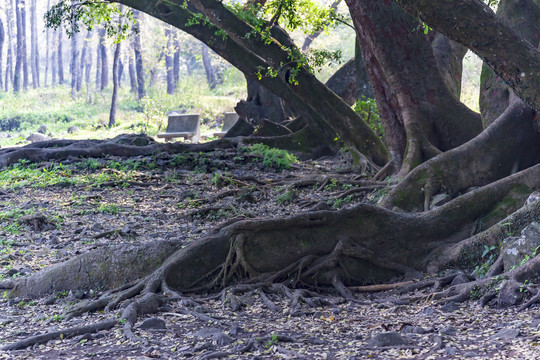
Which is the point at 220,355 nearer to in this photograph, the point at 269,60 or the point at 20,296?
the point at 20,296

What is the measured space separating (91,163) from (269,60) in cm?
475

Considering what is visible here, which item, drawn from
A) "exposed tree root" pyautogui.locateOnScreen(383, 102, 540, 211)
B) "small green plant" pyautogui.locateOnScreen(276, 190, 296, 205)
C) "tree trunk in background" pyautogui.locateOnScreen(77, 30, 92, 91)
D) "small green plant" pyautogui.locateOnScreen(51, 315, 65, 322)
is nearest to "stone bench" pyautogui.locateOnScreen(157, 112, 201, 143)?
"small green plant" pyautogui.locateOnScreen(276, 190, 296, 205)

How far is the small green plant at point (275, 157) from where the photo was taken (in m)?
12.9

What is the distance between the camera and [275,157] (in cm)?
1318

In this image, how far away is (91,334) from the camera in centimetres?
473

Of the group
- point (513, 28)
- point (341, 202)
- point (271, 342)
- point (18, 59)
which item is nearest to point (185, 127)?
point (341, 202)

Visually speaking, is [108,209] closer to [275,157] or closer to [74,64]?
[275,157]

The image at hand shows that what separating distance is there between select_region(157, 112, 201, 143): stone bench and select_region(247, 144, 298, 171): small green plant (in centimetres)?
849

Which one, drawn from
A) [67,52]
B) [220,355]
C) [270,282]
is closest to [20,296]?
[270,282]

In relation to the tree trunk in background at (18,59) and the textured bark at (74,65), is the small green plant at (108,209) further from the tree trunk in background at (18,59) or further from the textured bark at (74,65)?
the textured bark at (74,65)

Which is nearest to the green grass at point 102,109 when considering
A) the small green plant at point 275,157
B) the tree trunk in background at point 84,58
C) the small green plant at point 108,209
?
the tree trunk in background at point 84,58

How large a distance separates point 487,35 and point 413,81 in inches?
174

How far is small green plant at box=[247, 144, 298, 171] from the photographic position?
12.9m

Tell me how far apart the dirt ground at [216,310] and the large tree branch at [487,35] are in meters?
1.80
